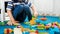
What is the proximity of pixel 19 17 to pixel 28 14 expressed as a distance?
6 cm

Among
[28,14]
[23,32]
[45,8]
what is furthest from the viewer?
[45,8]

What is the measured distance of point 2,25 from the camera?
78cm

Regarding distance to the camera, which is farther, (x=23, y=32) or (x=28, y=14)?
(x=28, y=14)

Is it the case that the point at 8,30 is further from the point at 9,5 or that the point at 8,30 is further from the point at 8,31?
the point at 9,5

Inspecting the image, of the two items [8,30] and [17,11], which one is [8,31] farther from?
[17,11]

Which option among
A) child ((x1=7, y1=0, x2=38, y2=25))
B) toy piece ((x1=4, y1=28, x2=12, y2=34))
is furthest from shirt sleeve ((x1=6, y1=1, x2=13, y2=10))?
toy piece ((x1=4, y1=28, x2=12, y2=34))

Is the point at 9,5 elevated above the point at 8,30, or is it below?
above

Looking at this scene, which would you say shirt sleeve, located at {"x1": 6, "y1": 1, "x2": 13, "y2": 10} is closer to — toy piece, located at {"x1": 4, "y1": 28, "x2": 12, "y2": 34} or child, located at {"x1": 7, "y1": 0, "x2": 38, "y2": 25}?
child, located at {"x1": 7, "y1": 0, "x2": 38, "y2": 25}

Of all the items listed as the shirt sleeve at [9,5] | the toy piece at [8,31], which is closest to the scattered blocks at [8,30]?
the toy piece at [8,31]

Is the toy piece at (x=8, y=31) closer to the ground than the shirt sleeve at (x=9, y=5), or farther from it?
closer to the ground

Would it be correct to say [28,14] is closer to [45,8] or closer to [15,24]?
[15,24]

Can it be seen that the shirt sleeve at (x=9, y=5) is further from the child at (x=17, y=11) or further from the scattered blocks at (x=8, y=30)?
the scattered blocks at (x=8, y=30)

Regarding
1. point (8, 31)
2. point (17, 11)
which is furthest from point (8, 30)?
point (17, 11)

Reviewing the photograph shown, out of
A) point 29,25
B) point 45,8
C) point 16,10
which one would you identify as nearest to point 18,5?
point 16,10
